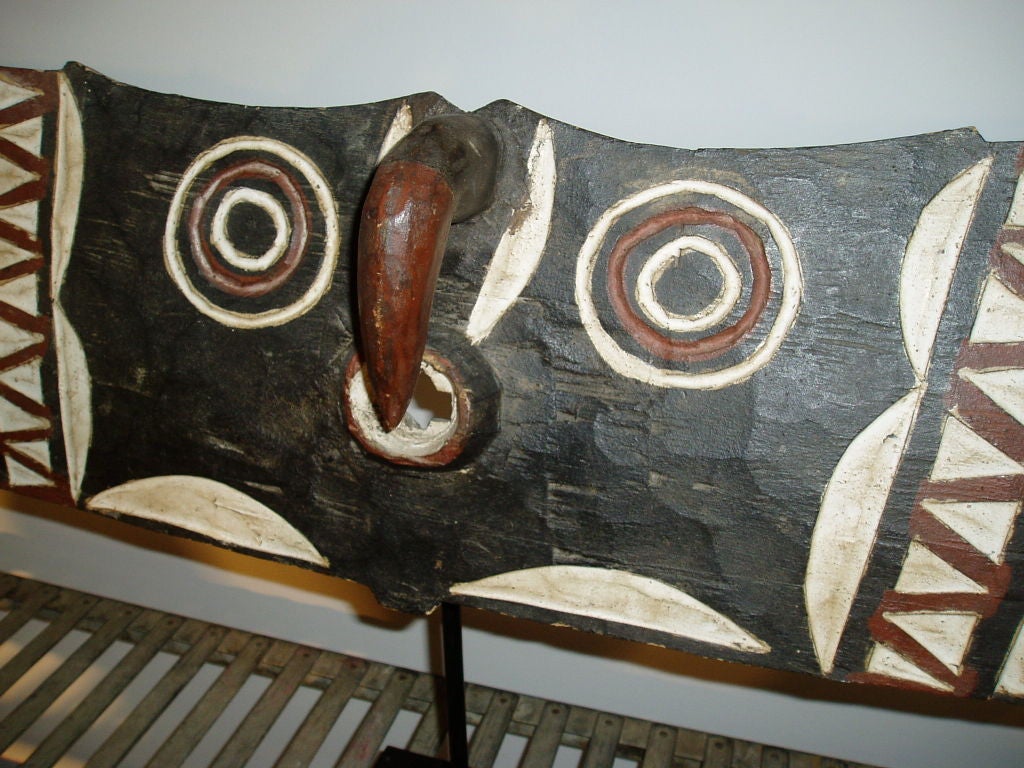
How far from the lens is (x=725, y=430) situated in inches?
34.2

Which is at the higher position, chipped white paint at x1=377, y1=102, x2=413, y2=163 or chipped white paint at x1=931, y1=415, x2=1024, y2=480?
chipped white paint at x1=377, y1=102, x2=413, y2=163

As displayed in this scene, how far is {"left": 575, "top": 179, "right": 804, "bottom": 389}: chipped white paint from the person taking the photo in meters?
0.84

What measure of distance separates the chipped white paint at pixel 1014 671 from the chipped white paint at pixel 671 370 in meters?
0.38

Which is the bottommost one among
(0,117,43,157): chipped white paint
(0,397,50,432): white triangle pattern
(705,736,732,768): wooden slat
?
(705,736,732,768): wooden slat

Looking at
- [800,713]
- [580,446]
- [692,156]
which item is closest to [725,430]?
[580,446]

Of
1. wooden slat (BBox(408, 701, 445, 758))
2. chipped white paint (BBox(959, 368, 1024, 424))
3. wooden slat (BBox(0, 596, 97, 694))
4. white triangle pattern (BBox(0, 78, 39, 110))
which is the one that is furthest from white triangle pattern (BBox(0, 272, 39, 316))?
chipped white paint (BBox(959, 368, 1024, 424))

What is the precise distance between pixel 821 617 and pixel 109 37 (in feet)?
4.12

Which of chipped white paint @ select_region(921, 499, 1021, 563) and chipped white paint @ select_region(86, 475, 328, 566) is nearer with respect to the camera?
chipped white paint @ select_region(921, 499, 1021, 563)

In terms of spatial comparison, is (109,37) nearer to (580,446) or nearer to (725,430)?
(580,446)

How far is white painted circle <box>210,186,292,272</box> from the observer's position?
0.98m


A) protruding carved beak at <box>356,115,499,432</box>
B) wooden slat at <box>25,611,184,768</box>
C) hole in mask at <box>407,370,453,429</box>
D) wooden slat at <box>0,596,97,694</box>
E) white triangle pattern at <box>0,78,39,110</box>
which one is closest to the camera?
protruding carved beak at <box>356,115,499,432</box>

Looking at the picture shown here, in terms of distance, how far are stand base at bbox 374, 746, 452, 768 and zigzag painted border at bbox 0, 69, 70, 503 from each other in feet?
1.93

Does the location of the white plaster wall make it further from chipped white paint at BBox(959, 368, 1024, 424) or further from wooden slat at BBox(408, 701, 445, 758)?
chipped white paint at BBox(959, 368, 1024, 424)

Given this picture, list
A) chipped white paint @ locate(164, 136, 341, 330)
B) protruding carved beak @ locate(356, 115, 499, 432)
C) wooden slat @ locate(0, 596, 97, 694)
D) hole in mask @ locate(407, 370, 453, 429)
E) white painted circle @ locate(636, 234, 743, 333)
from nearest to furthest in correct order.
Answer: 1. protruding carved beak @ locate(356, 115, 499, 432)
2. white painted circle @ locate(636, 234, 743, 333)
3. chipped white paint @ locate(164, 136, 341, 330)
4. hole in mask @ locate(407, 370, 453, 429)
5. wooden slat @ locate(0, 596, 97, 694)
